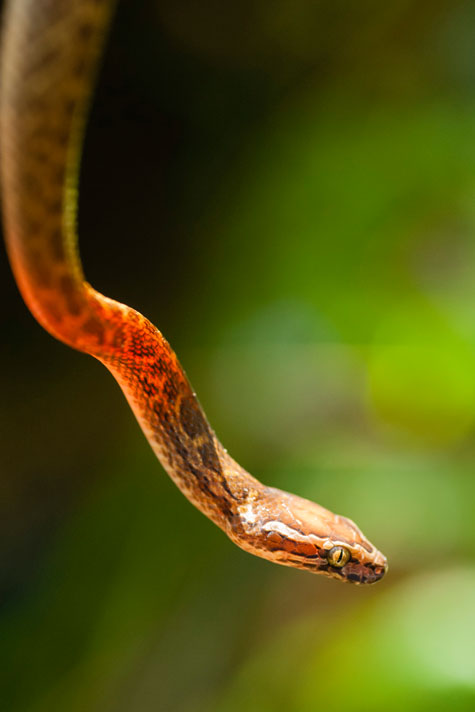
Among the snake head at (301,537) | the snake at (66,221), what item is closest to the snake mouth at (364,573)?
the snake head at (301,537)

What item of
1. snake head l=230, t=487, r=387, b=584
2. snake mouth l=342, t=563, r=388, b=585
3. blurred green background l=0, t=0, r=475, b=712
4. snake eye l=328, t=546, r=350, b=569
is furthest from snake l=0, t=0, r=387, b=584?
blurred green background l=0, t=0, r=475, b=712

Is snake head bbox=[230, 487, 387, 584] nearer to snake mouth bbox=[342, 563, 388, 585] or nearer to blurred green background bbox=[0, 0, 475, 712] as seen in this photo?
snake mouth bbox=[342, 563, 388, 585]

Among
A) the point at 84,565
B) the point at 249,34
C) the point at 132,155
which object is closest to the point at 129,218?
the point at 132,155

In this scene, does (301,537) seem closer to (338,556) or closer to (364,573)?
(338,556)

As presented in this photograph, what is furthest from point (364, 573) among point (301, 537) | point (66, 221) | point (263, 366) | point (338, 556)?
point (263, 366)

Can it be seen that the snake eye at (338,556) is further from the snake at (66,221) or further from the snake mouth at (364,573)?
the snake at (66,221)

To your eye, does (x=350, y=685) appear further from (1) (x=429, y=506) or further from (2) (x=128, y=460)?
(2) (x=128, y=460)
